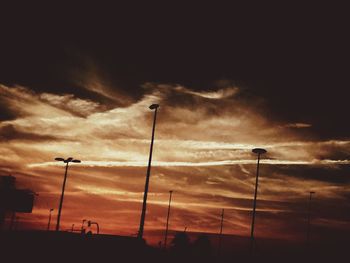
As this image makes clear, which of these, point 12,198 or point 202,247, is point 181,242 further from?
point 12,198

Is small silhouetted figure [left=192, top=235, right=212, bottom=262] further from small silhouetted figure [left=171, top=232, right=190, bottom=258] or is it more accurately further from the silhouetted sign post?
the silhouetted sign post

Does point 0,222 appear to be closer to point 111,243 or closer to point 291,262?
point 111,243

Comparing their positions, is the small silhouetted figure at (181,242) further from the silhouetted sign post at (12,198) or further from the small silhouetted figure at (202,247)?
the silhouetted sign post at (12,198)

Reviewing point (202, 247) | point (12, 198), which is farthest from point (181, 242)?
point (12, 198)

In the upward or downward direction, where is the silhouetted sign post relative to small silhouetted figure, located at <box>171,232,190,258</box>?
upward

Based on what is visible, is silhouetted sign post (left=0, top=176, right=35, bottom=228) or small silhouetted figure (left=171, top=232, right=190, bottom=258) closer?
silhouetted sign post (left=0, top=176, right=35, bottom=228)

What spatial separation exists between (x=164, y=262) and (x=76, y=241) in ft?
25.4

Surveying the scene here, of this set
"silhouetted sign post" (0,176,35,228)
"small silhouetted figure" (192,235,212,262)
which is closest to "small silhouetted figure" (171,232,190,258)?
"small silhouetted figure" (192,235,212,262)

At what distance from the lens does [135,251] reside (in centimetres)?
2995

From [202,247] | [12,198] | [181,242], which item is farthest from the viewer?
[181,242]

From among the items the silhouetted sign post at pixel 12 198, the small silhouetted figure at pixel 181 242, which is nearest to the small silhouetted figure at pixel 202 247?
the small silhouetted figure at pixel 181 242

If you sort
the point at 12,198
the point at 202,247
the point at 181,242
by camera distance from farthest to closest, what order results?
1. the point at 181,242
2. the point at 202,247
3. the point at 12,198

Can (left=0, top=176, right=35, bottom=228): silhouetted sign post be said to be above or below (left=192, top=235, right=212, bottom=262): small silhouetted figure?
above

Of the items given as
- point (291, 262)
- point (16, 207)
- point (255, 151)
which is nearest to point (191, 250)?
point (291, 262)
